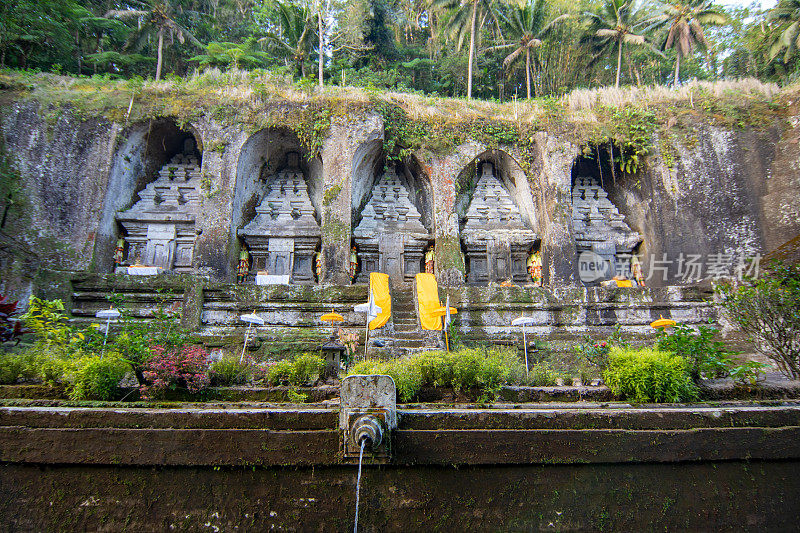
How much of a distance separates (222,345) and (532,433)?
701cm

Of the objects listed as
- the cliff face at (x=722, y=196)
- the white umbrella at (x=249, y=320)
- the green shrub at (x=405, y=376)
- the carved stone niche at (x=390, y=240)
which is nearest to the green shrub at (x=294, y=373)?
the green shrub at (x=405, y=376)

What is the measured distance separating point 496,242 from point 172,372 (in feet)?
35.3

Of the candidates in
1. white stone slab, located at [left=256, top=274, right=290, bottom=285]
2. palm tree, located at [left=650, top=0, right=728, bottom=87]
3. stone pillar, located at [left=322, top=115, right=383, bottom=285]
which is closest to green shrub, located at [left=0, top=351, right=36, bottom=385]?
white stone slab, located at [left=256, top=274, right=290, bottom=285]

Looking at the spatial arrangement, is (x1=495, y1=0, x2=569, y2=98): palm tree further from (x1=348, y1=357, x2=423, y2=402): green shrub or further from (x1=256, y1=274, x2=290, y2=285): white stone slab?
(x1=348, y1=357, x2=423, y2=402): green shrub

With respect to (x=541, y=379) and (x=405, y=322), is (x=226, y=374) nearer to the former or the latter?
(x=541, y=379)

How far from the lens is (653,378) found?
13.9 ft

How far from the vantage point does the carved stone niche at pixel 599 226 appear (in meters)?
14.0

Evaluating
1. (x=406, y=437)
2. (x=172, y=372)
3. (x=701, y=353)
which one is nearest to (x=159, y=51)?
(x=172, y=372)

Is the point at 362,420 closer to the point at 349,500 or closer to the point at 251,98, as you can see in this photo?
the point at 349,500

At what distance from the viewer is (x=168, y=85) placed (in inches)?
499

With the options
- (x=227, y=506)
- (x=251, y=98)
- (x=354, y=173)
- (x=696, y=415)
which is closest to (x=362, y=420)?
(x=227, y=506)

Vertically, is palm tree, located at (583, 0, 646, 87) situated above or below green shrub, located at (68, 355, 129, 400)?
above

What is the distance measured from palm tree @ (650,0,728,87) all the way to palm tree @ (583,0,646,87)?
112 cm

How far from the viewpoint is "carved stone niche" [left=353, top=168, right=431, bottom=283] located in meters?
13.3
